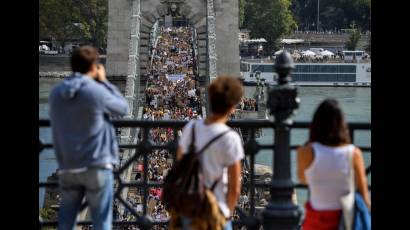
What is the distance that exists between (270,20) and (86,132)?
90.1m

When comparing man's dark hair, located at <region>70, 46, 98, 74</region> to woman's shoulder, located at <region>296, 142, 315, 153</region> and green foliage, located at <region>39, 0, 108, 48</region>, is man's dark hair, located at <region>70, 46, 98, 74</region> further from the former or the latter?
green foliage, located at <region>39, 0, 108, 48</region>

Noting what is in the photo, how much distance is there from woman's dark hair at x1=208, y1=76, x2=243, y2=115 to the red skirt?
75 centimetres

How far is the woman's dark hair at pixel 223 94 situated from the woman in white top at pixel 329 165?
0.48 meters

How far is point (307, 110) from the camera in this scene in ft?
199

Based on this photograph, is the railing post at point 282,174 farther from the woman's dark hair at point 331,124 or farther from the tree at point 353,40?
the tree at point 353,40

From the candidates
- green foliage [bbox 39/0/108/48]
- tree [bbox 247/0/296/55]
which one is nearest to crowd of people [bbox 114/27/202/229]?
green foliage [bbox 39/0/108/48]

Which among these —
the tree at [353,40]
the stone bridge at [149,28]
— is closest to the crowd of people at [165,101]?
the stone bridge at [149,28]

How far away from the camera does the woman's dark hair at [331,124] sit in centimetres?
567

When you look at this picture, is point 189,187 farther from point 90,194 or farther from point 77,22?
point 77,22

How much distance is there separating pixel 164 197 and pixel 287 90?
1222 mm

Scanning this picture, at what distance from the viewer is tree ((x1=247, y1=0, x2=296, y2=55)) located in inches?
3728

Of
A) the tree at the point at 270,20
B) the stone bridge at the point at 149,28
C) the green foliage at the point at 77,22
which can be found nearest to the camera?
the stone bridge at the point at 149,28
